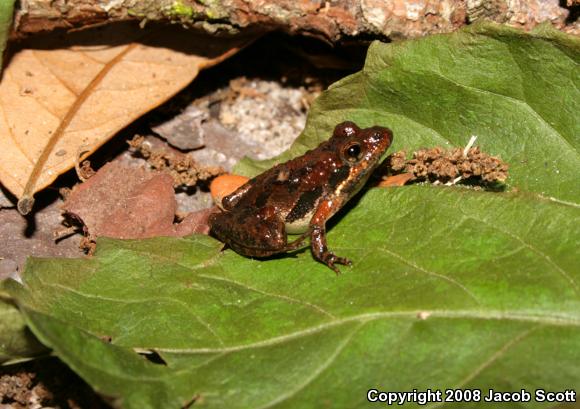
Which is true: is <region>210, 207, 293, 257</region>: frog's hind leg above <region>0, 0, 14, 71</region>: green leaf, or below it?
below

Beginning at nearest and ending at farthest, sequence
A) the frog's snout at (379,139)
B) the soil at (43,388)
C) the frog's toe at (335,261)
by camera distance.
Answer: the frog's toe at (335,261), the soil at (43,388), the frog's snout at (379,139)

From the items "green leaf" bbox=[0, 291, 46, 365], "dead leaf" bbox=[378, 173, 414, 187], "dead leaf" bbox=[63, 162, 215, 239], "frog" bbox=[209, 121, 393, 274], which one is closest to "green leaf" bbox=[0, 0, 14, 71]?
"dead leaf" bbox=[63, 162, 215, 239]

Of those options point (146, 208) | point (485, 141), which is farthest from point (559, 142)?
point (146, 208)

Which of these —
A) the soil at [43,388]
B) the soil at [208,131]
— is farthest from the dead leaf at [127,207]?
the soil at [43,388]

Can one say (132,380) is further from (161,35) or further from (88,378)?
(161,35)

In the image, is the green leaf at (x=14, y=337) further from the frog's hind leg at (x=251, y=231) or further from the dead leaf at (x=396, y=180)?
the dead leaf at (x=396, y=180)

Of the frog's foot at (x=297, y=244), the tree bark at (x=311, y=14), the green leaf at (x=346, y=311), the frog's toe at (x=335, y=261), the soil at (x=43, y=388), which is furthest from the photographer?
the tree bark at (x=311, y=14)

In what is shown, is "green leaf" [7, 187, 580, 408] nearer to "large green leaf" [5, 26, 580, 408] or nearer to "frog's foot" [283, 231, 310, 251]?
"large green leaf" [5, 26, 580, 408]
